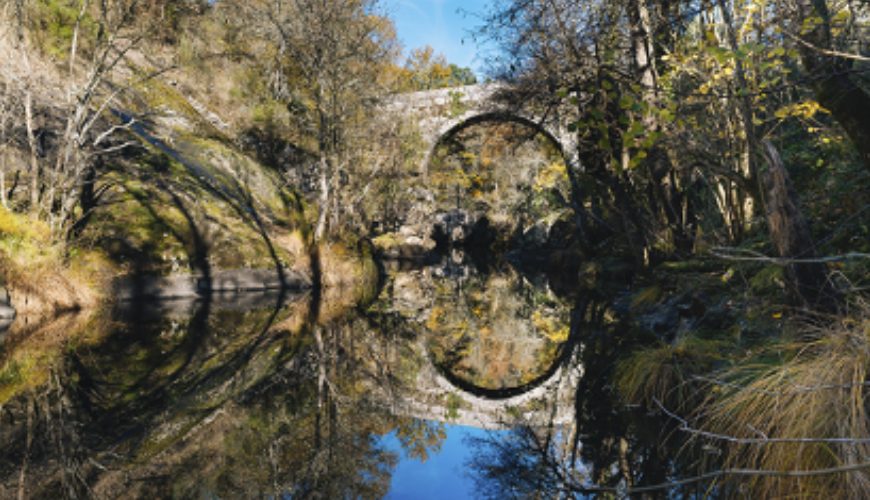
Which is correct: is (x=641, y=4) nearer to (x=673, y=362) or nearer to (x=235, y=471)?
→ (x=673, y=362)

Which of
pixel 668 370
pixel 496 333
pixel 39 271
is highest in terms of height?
pixel 39 271

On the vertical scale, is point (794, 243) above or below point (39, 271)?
below

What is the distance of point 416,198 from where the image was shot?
2758 centimetres

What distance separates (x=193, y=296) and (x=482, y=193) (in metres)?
24.6

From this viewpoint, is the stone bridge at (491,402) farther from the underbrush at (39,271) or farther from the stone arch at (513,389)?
the underbrush at (39,271)

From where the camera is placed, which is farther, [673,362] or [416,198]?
[416,198]

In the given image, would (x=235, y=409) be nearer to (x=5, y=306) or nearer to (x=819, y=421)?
(x=819, y=421)

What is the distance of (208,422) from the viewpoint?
3770mm

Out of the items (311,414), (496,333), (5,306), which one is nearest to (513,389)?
(311,414)

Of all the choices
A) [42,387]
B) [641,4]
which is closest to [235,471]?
[42,387]

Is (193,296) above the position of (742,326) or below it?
above

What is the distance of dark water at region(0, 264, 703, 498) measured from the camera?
9.78 ft

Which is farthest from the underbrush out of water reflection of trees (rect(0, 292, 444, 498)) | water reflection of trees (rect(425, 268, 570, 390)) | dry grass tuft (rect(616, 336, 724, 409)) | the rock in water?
dry grass tuft (rect(616, 336, 724, 409))

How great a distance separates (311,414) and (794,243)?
10.6 feet
